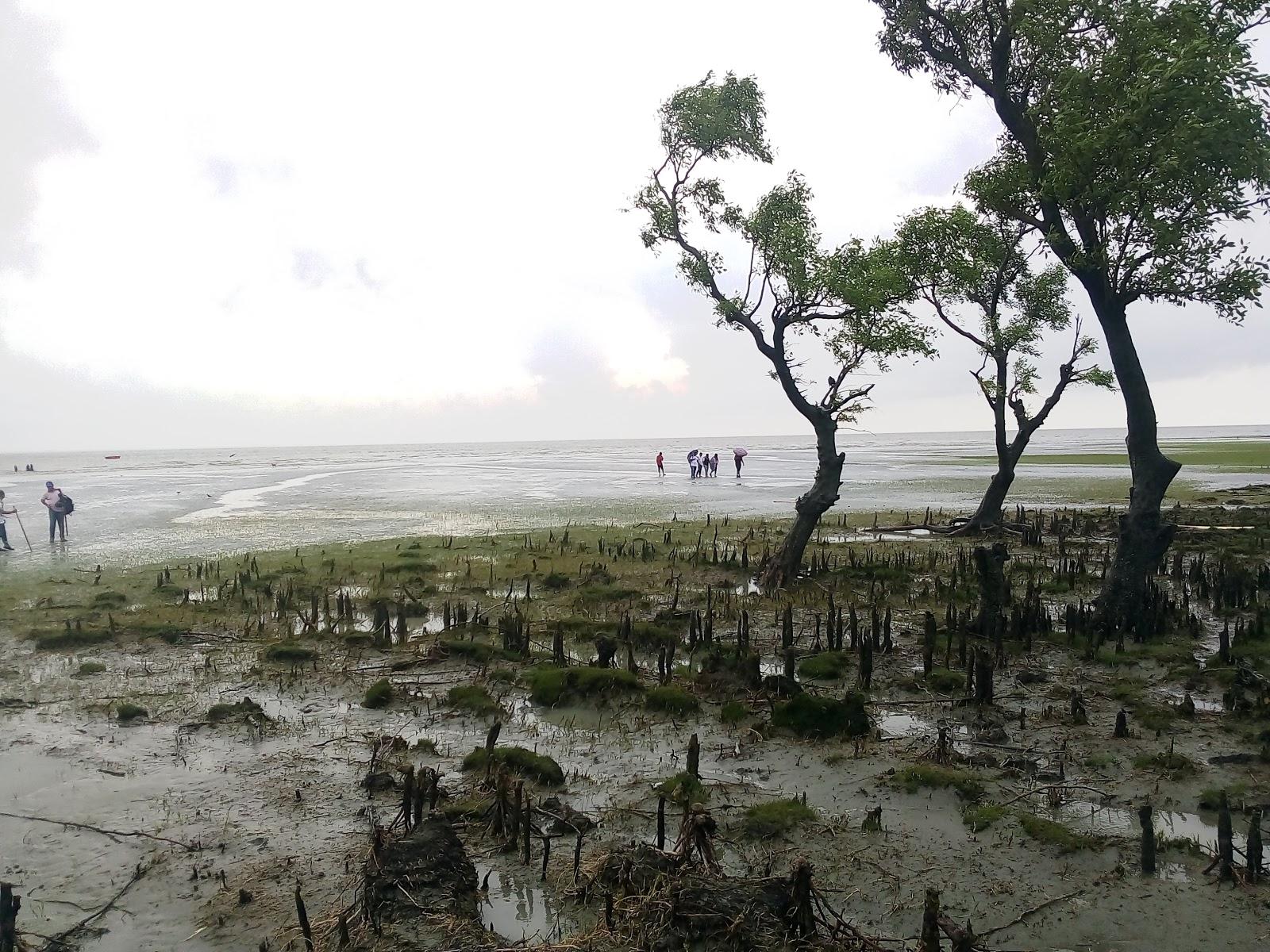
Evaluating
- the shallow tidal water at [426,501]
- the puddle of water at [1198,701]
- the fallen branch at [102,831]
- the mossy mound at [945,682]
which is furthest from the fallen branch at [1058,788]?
the shallow tidal water at [426,501]

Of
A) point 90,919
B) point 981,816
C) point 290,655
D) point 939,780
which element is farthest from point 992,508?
point 90,919

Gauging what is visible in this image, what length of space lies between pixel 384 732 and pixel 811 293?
1263cm

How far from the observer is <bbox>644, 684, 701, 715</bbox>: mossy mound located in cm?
900

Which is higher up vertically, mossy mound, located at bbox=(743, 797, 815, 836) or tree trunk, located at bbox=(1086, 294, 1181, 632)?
tree trunk, located at bbox=(1086, 294, 1181, 632)

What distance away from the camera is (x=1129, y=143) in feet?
35.3

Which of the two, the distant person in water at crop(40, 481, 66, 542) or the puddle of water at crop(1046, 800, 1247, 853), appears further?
the distant person in water at crop(40, 481, 66, 542)

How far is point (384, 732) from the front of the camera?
8.56 meters

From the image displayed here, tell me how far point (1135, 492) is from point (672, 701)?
8825mm

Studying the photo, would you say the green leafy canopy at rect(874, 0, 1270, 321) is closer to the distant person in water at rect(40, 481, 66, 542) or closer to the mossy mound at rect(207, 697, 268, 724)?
the mossy mound at rect(207, 697, 268, 724)

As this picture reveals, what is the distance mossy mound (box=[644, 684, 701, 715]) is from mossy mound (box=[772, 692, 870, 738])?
1003 mm

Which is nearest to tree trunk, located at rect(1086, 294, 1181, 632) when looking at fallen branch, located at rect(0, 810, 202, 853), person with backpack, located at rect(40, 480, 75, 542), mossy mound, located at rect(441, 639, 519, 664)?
mossy mound, located at rect(441, 639, 519, 664)

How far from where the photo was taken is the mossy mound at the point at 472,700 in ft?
29.9

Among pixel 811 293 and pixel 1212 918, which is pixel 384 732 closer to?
pixel 1212 918

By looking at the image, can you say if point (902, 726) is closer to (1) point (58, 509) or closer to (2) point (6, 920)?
(2) point (6, 920)
